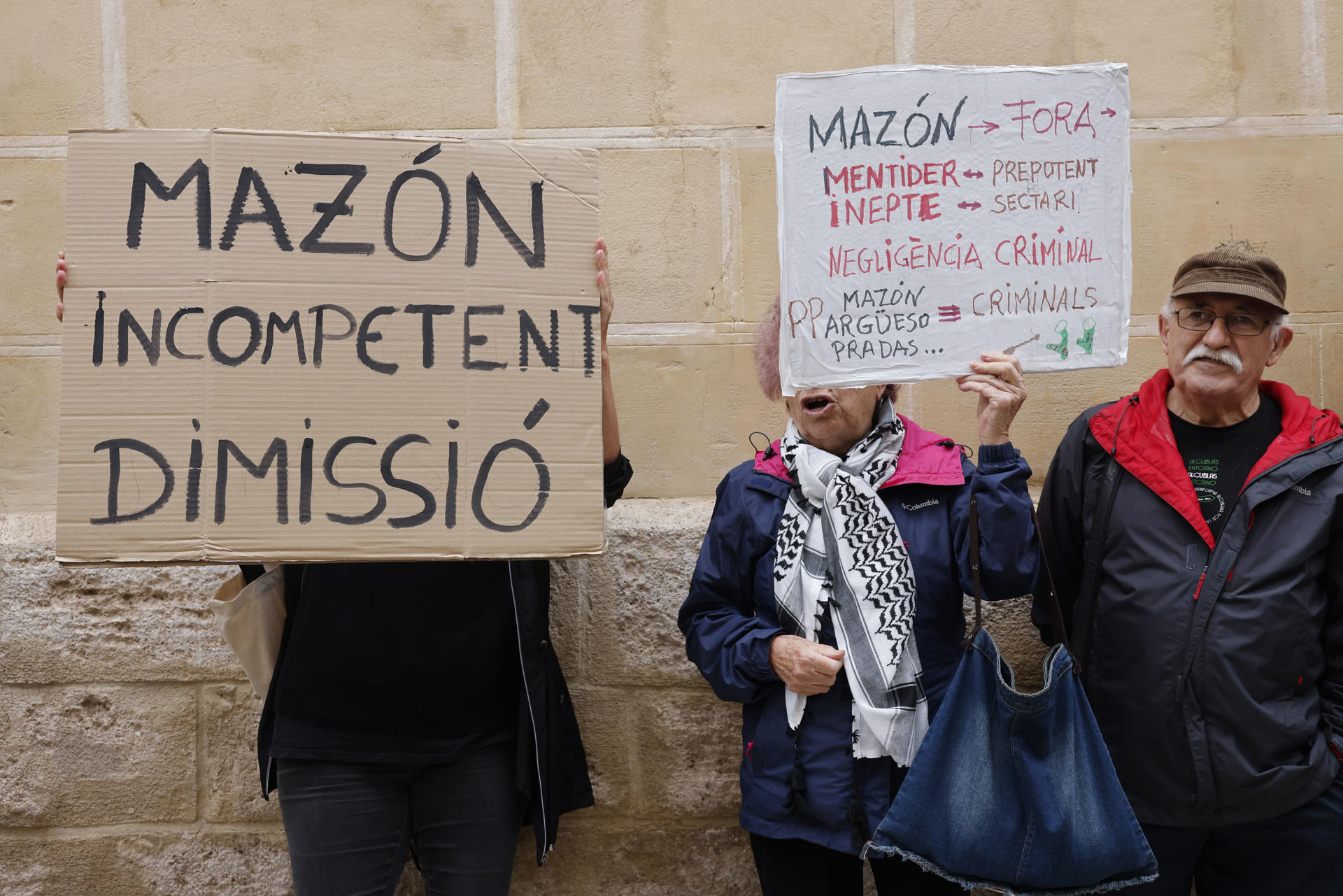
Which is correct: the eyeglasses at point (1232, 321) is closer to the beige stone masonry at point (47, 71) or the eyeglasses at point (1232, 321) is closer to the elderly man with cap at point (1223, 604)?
the elderly man with cap at point (1223, 604)

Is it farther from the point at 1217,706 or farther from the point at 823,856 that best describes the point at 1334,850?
the point at 823,856

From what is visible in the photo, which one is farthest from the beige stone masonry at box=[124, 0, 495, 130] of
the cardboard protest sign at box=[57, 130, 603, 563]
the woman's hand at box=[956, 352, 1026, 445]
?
the woman's hand at box=[956, 352, 1026, 445]

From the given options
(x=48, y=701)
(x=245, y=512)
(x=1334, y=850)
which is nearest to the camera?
(x=245, y=512)

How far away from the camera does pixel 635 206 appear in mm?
3305

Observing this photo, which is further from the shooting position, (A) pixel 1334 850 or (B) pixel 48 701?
(B) pixel 48 701

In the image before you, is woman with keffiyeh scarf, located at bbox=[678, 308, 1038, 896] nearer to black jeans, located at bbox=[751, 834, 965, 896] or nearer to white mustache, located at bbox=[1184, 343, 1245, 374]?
black jeans, located at bbox=[751, 834, 965, 896]

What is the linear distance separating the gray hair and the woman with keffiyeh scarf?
534mm

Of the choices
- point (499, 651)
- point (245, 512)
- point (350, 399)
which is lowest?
point (499, 651)

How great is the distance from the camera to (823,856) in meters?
2.49

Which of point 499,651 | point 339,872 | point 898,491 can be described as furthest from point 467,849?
point 898,491

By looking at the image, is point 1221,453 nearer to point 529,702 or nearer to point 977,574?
point 977,574

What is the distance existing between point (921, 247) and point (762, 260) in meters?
0.94

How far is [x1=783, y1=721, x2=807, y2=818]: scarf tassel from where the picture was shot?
241cm

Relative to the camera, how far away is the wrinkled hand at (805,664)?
237cm
